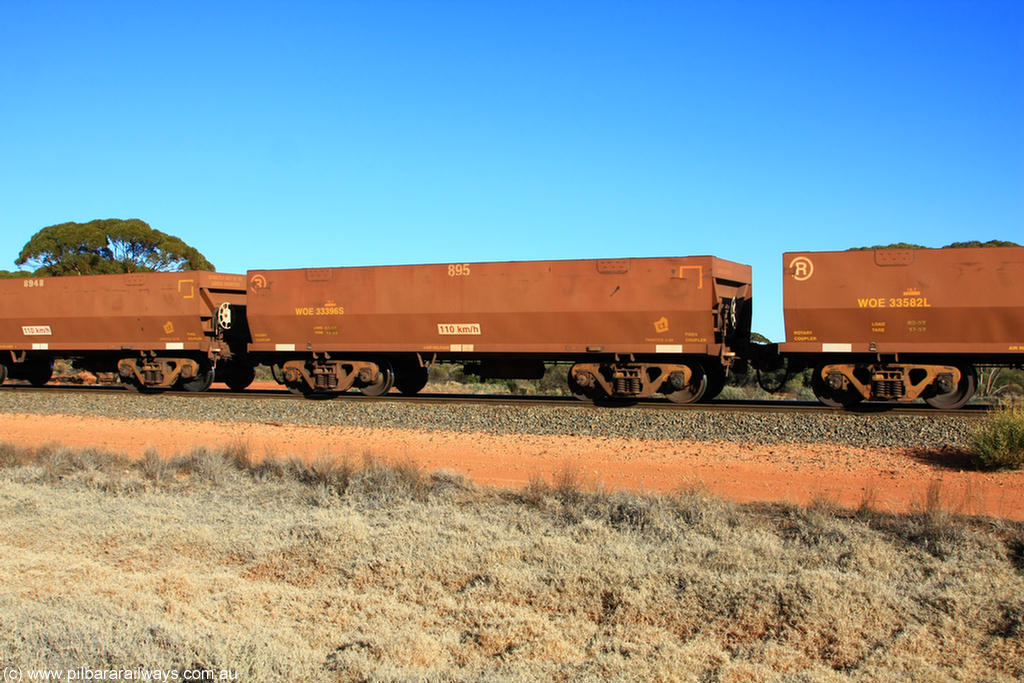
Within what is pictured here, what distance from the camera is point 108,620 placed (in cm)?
557

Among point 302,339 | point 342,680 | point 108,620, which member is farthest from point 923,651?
point 302,339

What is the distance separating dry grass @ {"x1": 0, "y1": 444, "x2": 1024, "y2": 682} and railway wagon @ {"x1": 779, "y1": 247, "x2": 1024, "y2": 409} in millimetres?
8054

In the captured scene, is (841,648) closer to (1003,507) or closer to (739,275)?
(1003,507)

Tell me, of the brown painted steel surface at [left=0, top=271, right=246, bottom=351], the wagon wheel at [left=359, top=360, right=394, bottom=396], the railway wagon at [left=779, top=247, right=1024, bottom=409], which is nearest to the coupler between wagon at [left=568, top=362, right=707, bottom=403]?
the railway wagon at [left=779, top=247, right=1024, bottom=409]

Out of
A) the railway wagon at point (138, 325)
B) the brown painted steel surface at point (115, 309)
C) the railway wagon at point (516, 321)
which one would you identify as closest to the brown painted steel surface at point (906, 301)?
the railway wagon at point (516, 321)

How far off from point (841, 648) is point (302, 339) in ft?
53.9

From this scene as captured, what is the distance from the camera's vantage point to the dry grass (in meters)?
5.19

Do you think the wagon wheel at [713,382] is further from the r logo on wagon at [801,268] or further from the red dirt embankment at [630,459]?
the red dirt embankment at [630,459]

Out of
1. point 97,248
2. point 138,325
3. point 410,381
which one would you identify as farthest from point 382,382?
point 97,248

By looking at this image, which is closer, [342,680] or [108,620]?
[342,680]

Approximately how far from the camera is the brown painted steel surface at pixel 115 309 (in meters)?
21.0

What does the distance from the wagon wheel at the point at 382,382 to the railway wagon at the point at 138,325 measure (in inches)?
169

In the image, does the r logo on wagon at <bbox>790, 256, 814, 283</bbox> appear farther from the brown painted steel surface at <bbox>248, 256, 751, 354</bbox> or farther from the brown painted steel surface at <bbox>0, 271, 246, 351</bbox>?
the brown painted steel surface at <bbox>0, 271, 246, 351</bbox>

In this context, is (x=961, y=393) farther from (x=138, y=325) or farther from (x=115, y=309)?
(x=115, y=309)
